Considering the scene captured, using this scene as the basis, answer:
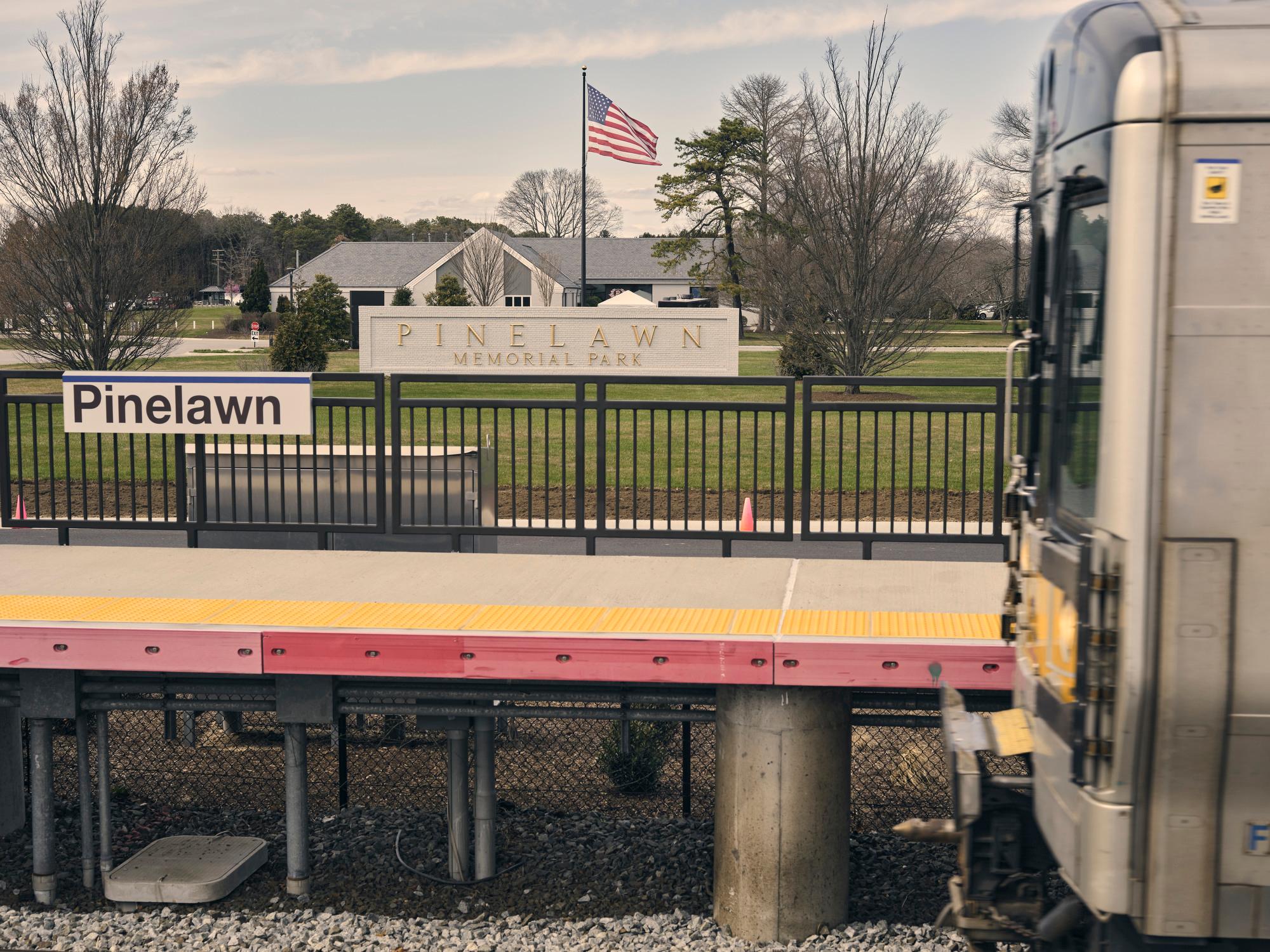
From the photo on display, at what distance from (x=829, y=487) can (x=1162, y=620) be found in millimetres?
15841

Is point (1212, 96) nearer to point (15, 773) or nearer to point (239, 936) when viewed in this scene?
point (239, 936)

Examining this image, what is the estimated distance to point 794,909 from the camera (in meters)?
6.62

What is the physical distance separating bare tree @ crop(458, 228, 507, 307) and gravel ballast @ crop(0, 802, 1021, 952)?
56.4 m

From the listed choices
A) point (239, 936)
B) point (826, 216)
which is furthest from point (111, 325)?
point (239, 936)

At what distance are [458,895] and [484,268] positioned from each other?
58062 millimetres

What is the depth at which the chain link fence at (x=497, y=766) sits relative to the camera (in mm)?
8703

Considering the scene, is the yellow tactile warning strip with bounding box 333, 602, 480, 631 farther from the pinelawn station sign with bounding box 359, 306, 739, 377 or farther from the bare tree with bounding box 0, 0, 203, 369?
the bare tree with bounding box 0, 0, 203, 369

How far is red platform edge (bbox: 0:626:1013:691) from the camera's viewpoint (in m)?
6.34

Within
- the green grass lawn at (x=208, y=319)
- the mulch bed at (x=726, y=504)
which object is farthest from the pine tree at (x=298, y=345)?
the green grass lawn at (x=208, y=319)

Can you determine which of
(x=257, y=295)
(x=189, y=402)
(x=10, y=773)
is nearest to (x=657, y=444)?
(x=189, y=402)

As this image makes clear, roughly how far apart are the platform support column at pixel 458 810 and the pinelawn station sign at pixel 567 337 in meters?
6.25

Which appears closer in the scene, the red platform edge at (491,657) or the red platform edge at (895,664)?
the red platform edge at (895,664)

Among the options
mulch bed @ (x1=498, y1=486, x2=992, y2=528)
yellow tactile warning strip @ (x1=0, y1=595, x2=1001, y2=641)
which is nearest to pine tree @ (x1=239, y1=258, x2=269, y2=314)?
mulch bed @ (x1=498, y1=486, x2=992, y2=528)

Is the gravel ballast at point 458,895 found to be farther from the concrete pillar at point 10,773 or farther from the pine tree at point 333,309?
the pine tree at point 333,309
